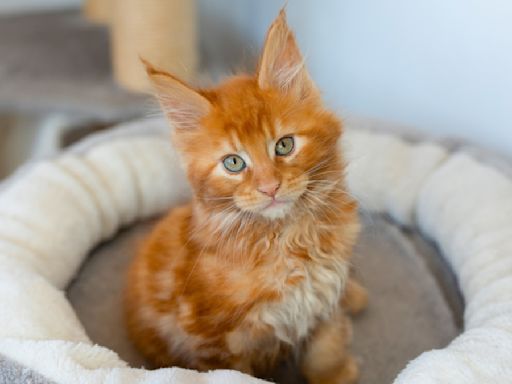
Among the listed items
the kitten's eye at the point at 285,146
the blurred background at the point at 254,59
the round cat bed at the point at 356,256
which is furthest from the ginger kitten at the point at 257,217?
the blurred background at the point at 254,59

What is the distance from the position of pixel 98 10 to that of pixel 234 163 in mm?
2339

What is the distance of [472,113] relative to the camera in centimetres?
200

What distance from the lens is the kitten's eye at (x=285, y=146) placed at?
1.23 meters

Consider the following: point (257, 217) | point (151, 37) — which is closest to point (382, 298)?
point (257, 217)

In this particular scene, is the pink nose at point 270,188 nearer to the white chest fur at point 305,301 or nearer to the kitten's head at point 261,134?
the kitten's head at point 261,134

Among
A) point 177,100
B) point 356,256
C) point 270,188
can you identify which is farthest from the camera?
point 356,256

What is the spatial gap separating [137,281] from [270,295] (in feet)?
1.40

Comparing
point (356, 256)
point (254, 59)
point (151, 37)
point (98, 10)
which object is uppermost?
point (254, 59)

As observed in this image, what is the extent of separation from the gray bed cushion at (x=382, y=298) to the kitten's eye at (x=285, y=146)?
43 cm

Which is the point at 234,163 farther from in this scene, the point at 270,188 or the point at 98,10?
the point at 98,10

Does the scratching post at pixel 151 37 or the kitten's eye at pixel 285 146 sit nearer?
the kitten's eye at pixel 285 146

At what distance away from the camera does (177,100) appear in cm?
128

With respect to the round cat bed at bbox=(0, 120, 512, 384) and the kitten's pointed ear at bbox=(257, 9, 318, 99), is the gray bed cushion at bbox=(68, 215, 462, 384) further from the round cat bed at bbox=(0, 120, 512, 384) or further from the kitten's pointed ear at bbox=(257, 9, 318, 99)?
the kitten's pointed ear at bbox=(257, 9, 318, 99)

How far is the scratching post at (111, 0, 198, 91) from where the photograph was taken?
8.07ft
